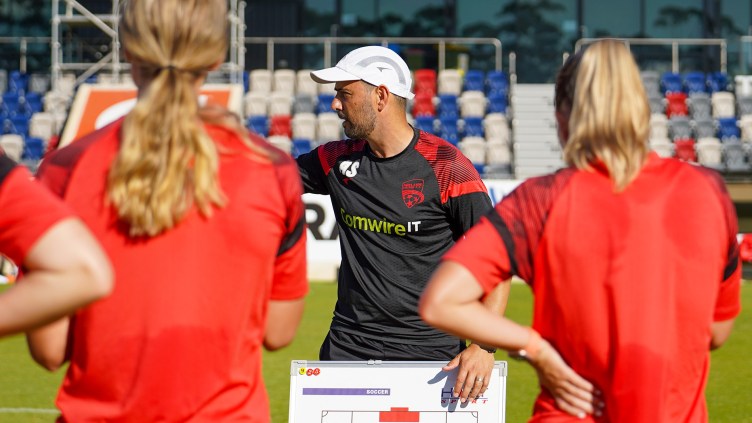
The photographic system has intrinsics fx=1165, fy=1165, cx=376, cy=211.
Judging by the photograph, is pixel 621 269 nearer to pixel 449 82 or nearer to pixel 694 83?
pixel 449 82

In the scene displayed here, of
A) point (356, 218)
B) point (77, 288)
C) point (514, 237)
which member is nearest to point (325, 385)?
point (356, 218)

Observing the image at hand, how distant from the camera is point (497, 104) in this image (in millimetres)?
24141

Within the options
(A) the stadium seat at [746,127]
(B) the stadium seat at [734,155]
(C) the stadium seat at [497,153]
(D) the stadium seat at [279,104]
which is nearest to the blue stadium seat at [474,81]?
(C) the stadium seat at [497,153]

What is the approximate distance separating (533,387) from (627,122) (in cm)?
717

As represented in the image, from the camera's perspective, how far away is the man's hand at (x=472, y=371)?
422 centimetres

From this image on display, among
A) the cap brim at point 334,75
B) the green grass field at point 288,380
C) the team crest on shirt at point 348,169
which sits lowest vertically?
the green grass field at point 288,380

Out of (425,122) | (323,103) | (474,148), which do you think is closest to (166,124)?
(474,148)

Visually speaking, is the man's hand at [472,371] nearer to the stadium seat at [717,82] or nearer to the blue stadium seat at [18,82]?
the stadium seat at [717,82]

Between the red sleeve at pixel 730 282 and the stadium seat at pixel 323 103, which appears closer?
the red sleeve at pixel 730 282

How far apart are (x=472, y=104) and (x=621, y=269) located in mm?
21458

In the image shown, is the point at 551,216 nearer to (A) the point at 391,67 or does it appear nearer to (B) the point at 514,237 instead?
(B) the point at 514,237

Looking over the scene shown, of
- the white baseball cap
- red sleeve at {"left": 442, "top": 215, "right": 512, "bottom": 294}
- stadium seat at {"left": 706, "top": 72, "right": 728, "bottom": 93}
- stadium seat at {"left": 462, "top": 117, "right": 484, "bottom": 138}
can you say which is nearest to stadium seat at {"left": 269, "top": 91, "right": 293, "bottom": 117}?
stadium seat at {"left": 462, "top": 117, "right": 484, "bottom": 138}

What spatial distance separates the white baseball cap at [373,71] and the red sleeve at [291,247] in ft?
7.33

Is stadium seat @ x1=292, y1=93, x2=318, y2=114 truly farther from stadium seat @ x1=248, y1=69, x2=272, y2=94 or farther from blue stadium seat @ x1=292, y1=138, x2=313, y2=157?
blue stadium seat @ x1=292, y1=138, x2=313, y2=157
